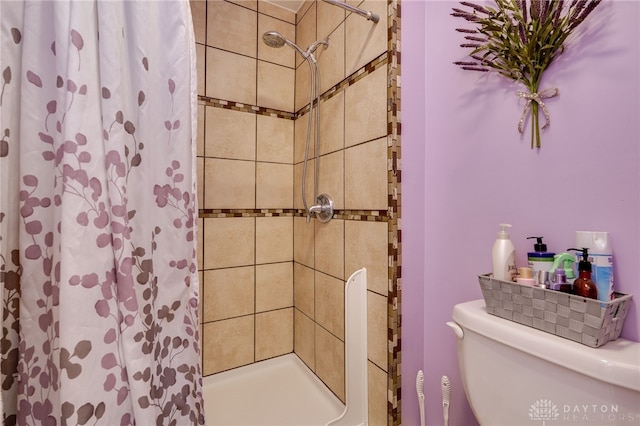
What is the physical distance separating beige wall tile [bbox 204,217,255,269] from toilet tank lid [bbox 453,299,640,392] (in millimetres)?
1069

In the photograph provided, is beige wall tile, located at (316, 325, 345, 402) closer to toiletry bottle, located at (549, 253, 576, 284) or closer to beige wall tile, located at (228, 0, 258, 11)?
toiletry bottle, located at (549, 253, 576, 284)

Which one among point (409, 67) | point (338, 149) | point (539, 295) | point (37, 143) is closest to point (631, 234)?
point (539, 295)

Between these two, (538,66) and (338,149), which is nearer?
(538,66)

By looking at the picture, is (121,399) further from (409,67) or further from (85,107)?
(409,67)

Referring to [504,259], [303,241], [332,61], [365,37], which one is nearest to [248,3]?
[332,61]

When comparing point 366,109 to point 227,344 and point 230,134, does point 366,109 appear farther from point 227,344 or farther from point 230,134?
point 227,344

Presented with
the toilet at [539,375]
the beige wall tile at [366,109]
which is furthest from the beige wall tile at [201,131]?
the toilet at [539,375]

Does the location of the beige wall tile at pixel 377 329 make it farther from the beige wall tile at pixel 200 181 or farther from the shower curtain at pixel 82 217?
the beige wall tile at pixel 200 181

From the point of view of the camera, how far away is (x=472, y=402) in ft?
2.33

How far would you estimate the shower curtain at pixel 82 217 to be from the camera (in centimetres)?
53

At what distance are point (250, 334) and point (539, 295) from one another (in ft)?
4.20

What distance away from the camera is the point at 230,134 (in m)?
1.41

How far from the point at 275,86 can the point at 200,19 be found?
0.45m

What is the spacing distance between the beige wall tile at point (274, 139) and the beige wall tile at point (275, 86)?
0.25 ft
